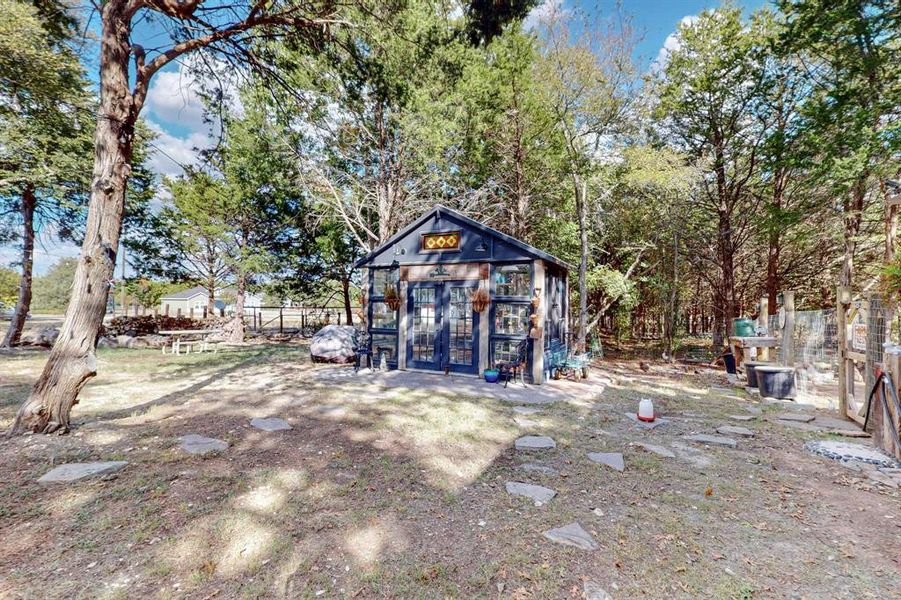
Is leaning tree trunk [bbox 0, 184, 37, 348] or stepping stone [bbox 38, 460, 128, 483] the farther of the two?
leaning tree trunk [bbox 0, 184, 37, 348]

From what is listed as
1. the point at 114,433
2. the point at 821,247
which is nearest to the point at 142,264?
the point at 114,433

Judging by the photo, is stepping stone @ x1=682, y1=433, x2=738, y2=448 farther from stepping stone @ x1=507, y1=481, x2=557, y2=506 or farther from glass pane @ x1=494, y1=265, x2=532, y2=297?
glass pane @ x1=494, y1=265, x2=532, y2=297

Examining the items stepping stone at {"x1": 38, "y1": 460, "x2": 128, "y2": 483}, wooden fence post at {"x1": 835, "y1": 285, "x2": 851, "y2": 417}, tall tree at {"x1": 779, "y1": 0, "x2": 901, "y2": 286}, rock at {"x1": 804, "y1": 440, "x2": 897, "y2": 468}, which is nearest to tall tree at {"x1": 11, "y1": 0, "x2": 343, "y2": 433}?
stepping stone at {"x1": 38, "y1": 460, "x2": 128, "y2": 483}

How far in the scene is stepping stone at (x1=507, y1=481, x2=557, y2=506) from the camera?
3064 mm

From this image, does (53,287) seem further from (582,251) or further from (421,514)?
(421,514)

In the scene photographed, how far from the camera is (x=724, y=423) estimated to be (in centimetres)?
532

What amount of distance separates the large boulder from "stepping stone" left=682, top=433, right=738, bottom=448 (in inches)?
305

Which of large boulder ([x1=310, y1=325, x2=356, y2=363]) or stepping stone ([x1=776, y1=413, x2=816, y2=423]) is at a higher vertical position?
large boulder ([x1=310, y1=325, x2=356, y2=363])

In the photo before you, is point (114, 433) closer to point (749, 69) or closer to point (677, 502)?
point (677, 502)

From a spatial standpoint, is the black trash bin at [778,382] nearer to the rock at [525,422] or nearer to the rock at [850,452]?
the rock at [850,452]

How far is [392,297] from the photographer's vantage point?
8.70 metres

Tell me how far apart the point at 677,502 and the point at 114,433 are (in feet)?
19.1

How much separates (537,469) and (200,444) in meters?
3.57

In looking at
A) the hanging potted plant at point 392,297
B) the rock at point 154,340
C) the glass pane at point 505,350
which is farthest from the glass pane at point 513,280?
the rock at point 154,340
